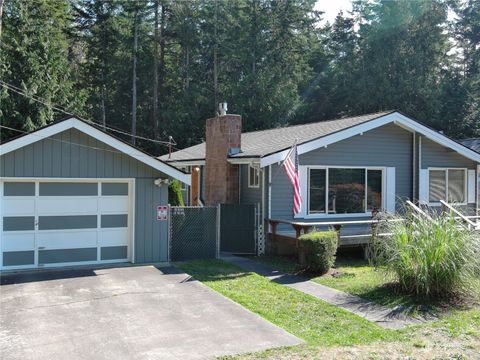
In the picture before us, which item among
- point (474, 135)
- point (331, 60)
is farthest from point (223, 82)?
point (474, 135)

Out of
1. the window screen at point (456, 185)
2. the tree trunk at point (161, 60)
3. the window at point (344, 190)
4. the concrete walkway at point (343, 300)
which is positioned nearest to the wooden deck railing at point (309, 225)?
the window at point (344, 190)

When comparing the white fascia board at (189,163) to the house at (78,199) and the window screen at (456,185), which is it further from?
the window screen at (456,185)

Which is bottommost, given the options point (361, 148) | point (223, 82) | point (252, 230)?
point (252, 230)

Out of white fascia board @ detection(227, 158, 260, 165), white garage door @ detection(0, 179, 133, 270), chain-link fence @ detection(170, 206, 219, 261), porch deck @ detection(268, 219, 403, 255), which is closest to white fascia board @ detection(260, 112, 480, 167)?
white fascia board @ detection(227, 158, 260, 165)

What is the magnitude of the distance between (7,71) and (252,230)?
16026 millimetres

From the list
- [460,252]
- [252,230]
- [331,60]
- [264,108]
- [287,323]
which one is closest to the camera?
[287,323]

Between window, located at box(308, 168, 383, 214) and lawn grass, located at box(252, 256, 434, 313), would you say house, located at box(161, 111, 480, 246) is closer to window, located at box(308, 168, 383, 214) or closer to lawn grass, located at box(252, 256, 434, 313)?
window, located at box(308, 168, 383, 214)

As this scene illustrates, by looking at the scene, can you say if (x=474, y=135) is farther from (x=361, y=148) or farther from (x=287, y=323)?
(x=287, y=323)

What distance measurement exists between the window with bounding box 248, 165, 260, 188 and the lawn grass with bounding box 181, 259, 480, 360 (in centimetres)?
474

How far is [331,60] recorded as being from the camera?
1551 inches

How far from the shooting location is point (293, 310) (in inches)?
305

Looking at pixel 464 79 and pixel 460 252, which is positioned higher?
pixel 464 79

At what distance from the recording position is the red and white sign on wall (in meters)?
11.3

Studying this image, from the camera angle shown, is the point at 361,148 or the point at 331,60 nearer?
the point at 361,148
